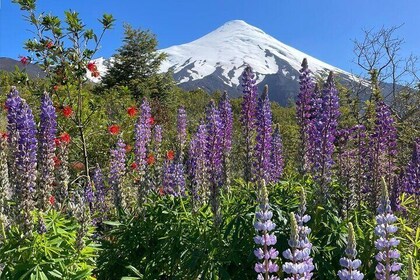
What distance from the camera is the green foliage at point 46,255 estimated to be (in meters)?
3.39

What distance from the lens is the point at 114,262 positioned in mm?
4488

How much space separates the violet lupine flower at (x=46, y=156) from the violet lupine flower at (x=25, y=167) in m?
0.28

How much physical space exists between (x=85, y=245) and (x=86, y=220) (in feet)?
1.65

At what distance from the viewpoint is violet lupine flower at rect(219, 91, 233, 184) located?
470 centimetres

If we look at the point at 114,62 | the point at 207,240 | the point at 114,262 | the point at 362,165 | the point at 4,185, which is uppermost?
the point at 114,62

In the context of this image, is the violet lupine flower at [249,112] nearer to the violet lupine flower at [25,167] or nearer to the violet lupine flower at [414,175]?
the violet lupine flower at [414,175]

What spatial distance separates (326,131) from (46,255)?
272cm

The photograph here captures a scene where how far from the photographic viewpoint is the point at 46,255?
3436 millimetres

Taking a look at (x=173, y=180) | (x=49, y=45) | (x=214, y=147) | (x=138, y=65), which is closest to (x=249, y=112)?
(x=214, y=147)

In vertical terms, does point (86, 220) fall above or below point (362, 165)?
below

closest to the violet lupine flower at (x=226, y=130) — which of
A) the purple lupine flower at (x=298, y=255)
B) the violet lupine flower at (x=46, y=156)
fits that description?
the violet lupine flower at (x=46, y=156)

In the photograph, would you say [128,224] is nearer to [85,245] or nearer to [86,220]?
[85,245]

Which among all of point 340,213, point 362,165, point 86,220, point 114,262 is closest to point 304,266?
point 86,220

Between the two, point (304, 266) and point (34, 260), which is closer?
point (304, 266)
